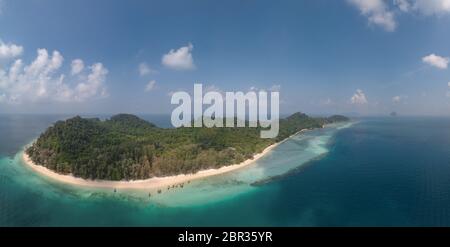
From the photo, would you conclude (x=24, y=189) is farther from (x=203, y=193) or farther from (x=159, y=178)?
(x=203, y=193)

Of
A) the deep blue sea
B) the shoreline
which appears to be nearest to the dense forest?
the shoreline

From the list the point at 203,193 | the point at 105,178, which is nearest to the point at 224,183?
the point at 203,193

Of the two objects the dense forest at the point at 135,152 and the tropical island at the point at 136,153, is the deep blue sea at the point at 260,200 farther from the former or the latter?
the dense forest at the point at 135,152

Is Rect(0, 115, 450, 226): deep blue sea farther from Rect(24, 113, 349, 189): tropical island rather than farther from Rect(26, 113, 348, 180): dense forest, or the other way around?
Rect(26, 113, 348, 180): dense forest

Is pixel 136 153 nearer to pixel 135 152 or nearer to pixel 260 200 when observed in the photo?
pixel 135 152

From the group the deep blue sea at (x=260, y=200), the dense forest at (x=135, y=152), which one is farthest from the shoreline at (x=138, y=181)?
the deep blue sea at (x=260, y=200)

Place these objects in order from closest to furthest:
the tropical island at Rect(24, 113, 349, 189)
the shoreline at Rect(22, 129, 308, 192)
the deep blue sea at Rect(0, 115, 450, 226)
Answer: the deep blue sea at Rect(0, 115, 450, 226) → the shoreline at Rect(22, 129, 308, 192) → the tropical island at Rect(24, 113, 349, 189)

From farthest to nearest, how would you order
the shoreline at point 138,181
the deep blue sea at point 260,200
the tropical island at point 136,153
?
the tropical island at point 136,153 → the shoreline at point 138,181 → the deep blue sea at point 260,200

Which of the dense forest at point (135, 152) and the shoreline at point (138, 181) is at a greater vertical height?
the dense forest at point (135, 152)
